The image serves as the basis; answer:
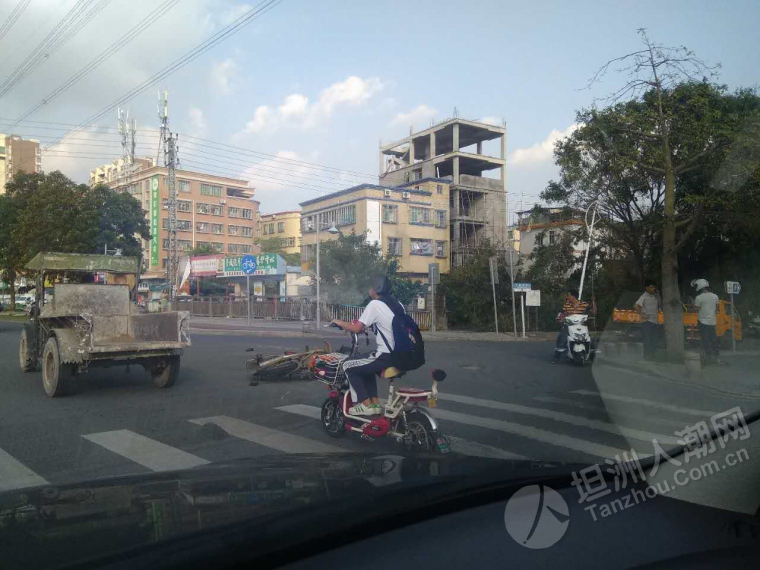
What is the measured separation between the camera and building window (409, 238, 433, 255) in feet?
164

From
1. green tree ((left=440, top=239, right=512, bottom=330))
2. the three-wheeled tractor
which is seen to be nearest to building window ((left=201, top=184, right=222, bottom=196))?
green tree ((left=440, top=239, right=512, bottom=330))

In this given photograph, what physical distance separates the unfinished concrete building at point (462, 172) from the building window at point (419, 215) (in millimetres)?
2964

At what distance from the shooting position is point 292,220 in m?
92.6

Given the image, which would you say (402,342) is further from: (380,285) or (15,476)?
(15,476)

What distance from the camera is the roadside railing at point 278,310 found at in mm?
30672

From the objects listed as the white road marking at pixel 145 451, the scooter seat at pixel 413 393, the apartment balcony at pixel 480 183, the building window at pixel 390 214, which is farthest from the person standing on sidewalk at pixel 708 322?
the apartment balcony at pixel 480 183

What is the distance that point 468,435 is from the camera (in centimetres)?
716

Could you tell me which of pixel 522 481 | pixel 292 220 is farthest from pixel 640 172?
pixel 292 220

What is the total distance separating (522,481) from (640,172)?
1354cm

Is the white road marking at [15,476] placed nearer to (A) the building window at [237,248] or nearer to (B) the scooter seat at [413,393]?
(B) the scooter seat at [413,393]

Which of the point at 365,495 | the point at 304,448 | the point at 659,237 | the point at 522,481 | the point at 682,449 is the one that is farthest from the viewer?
the point at 659,237

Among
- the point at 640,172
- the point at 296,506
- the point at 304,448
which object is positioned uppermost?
the point at 640,172

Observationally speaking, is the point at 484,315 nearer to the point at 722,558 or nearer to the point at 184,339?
the point at 184,339

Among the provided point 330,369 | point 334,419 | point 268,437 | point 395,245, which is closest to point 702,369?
point 330,369
